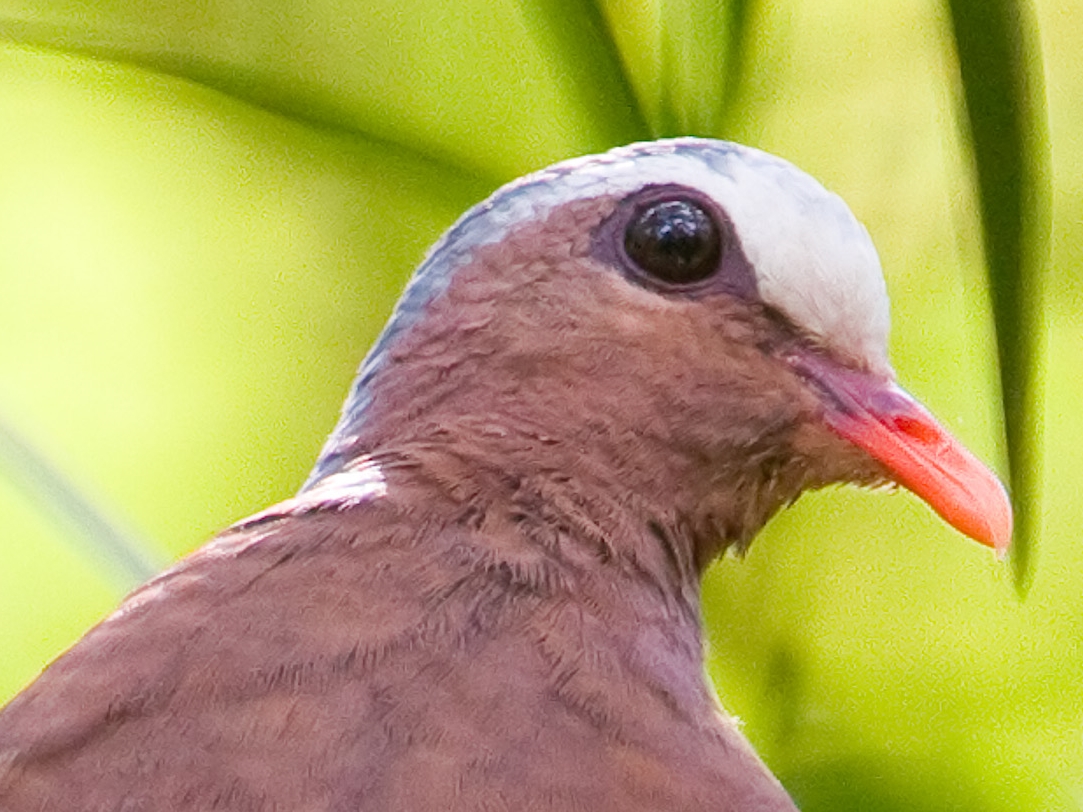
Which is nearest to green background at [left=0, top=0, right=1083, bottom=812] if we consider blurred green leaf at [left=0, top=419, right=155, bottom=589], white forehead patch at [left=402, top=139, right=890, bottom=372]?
blurred green leaf at [left=0, top=419, right=155, bottom=589]

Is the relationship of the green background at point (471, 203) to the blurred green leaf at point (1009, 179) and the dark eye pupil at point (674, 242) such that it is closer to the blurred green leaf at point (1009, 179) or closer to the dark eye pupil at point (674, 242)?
the blurred green leaf at point (1009, 179)

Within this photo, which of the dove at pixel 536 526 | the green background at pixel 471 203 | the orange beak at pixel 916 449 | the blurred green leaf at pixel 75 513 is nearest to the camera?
the dove at pixel 536 526

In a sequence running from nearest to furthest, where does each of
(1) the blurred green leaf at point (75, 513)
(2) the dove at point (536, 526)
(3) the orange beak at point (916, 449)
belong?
(2) the dove at point (536, 526), (3) the orange beak at point (916, 449), (1) the blurred green leaf at point (75, 513)

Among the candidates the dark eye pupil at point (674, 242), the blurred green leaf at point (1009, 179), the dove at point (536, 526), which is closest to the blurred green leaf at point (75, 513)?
the dove at point (536, 526)

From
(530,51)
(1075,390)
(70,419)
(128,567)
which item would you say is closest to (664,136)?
(530,51)

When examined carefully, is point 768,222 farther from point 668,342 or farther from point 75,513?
point 75,513

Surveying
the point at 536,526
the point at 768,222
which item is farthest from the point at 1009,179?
the point at 536,526

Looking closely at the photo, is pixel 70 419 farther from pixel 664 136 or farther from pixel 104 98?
pixel 664 136

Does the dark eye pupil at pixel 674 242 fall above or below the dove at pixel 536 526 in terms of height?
above
